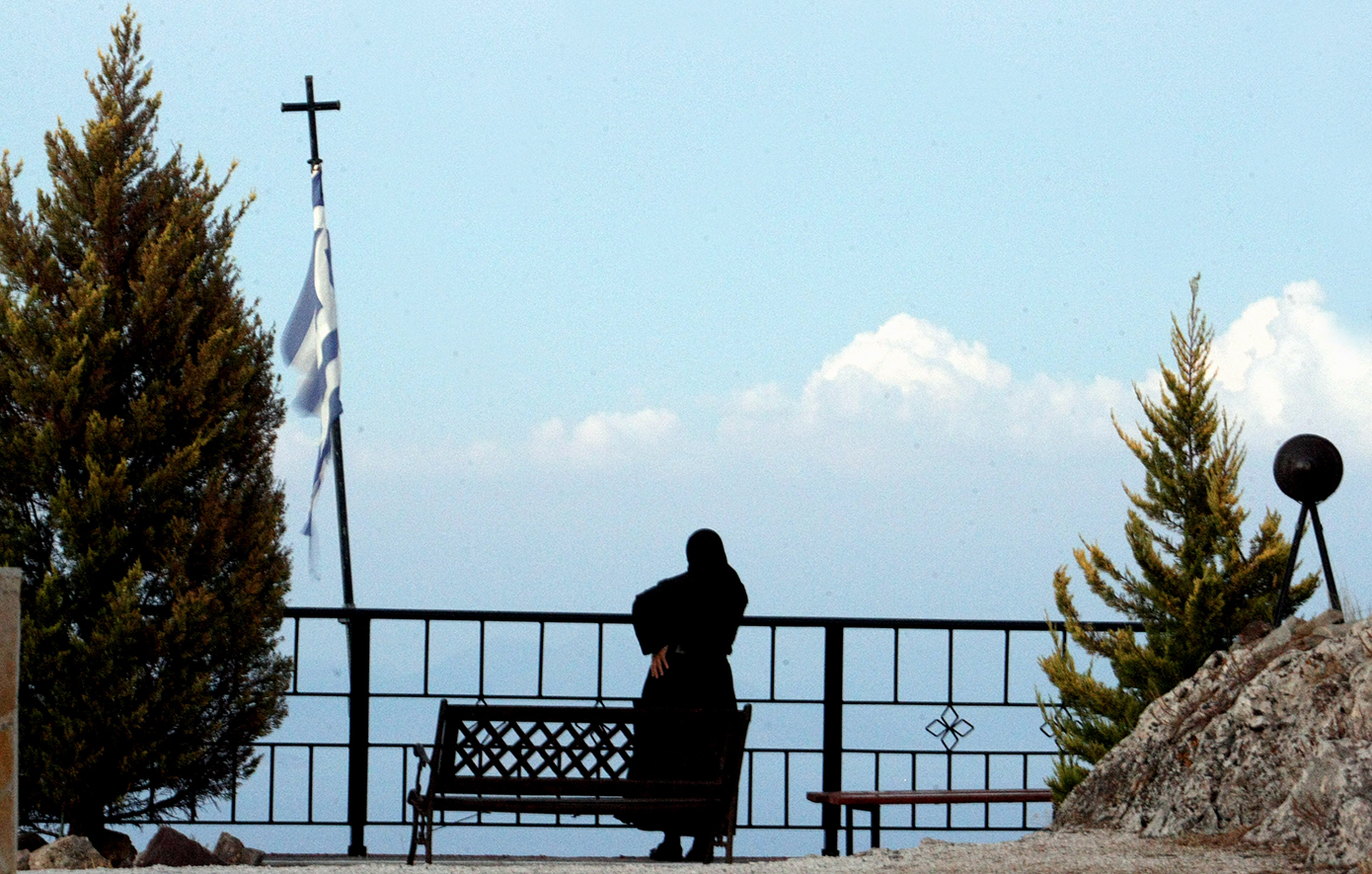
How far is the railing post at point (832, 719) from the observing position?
880 centimetres

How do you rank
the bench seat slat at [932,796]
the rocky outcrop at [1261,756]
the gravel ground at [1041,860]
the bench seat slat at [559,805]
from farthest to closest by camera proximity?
the bench seat slat at [932,796]
the bench seat slat at [559,805]
the rocky outcrop at [1261,756]
the gravel ground at [1041,860]

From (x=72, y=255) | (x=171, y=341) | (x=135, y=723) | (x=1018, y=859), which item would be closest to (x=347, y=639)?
(x=135, y=723)

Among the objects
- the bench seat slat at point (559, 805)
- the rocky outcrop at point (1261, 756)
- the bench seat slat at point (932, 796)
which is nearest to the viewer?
the rocky outcrop at point (1261, 756)

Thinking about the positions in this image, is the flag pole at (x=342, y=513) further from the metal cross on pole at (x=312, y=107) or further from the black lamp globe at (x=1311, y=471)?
the black lamp globe at (x=1311, y=471)

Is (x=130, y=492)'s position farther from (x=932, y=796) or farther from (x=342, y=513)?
(x=932, y=796)

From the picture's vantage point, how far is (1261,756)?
6.49m

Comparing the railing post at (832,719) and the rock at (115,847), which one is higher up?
the railing post at (832,719)

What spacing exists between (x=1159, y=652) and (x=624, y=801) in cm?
429

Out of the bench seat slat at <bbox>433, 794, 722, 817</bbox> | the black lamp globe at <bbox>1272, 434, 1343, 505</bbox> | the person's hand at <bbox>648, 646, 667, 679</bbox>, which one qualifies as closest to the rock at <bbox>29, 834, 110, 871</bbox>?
the bench seat slat at <bbox>433, 794, 722, 817</bbox>

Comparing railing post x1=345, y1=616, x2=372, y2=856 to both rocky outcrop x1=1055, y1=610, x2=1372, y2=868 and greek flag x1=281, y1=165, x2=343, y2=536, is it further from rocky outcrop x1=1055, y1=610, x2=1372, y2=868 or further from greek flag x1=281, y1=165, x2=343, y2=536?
rocky outcrop x1=1055, y1=610, x2=1372, y2=868

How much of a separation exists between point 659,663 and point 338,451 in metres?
3.88

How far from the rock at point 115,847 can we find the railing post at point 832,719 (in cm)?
405

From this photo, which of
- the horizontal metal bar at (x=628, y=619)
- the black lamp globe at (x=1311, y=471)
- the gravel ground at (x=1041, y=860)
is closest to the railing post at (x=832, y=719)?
the horizontal metal bar at (x=628, y=619)

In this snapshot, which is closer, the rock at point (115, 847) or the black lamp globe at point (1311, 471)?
the rock at point (115, 847)
